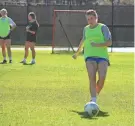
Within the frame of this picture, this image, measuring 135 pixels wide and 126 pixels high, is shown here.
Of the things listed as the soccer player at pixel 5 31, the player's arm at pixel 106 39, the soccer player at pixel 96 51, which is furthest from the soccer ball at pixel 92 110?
the soccer player at pixel 5 31

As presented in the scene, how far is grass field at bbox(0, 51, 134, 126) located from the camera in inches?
336

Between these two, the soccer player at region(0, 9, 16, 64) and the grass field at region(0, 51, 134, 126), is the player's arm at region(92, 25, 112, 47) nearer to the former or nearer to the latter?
the grass field at region(0, 51, 134, 126)

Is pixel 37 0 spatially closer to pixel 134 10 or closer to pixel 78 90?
pixel 134 10

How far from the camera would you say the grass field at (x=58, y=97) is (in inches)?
336

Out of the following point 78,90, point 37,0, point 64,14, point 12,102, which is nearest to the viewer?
point 12,102

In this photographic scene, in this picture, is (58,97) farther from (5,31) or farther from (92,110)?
(5,31)

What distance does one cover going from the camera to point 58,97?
11266mm

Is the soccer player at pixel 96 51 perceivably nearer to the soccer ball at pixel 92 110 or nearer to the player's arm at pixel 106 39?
the player's arm at pixel 106 39

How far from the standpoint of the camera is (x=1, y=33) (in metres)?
19.9

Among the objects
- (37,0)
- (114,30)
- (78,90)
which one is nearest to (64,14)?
(114,30)

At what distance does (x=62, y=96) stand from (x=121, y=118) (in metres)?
2.88

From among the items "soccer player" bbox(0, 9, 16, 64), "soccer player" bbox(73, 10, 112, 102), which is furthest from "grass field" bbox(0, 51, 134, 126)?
"soccer player" bbox(0, 9, 16, 64)

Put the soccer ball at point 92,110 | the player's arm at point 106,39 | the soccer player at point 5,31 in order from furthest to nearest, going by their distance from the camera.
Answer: the soccer player at point 5,31, the player's arm at point 106,39, the soccer ball at point 92,110

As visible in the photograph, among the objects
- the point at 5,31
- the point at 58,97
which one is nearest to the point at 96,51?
the point at 58,97
